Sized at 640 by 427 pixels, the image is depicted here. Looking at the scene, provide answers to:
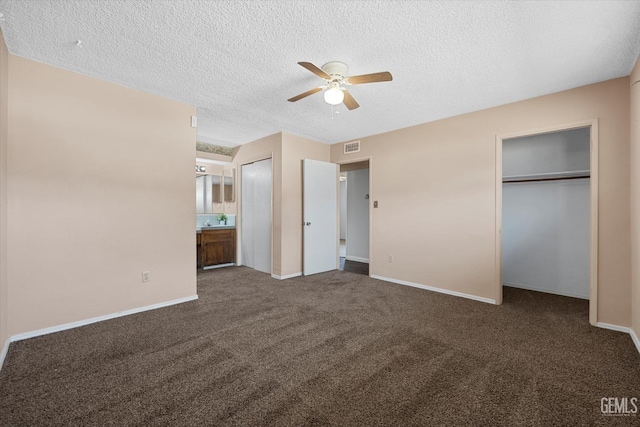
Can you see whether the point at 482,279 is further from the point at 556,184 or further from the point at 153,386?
the point at 153,386

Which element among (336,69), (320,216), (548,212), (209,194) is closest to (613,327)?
(548,212)

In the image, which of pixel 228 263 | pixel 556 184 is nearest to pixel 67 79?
pixel 228 263

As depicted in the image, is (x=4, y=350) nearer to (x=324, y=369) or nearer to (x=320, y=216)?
(x=324, y=369)

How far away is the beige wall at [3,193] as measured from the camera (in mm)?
2217

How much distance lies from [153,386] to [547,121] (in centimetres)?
455

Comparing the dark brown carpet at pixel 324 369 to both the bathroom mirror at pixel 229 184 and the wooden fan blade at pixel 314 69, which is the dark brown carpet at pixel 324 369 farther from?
the bathroom mirror at pixel 229 184

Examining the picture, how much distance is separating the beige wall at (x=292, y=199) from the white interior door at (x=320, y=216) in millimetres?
117

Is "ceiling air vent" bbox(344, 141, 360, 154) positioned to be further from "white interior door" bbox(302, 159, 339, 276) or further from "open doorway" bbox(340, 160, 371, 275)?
"open doorway" bbox(340, 160, 371, 275)

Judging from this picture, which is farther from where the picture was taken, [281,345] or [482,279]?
[482,279]

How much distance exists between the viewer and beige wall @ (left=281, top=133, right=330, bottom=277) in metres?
4.80

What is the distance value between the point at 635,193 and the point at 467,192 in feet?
5.06

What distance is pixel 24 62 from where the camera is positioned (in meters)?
2.52

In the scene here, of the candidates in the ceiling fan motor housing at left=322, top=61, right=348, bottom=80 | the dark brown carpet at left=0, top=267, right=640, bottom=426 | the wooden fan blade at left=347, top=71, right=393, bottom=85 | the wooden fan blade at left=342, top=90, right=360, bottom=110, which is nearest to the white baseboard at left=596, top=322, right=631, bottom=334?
the dark brown carpet at left=0, top=267, right=640, bottom=426

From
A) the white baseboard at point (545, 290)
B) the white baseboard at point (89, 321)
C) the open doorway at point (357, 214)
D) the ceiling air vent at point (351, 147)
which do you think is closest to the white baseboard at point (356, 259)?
the open doorway at point (357, 214)
